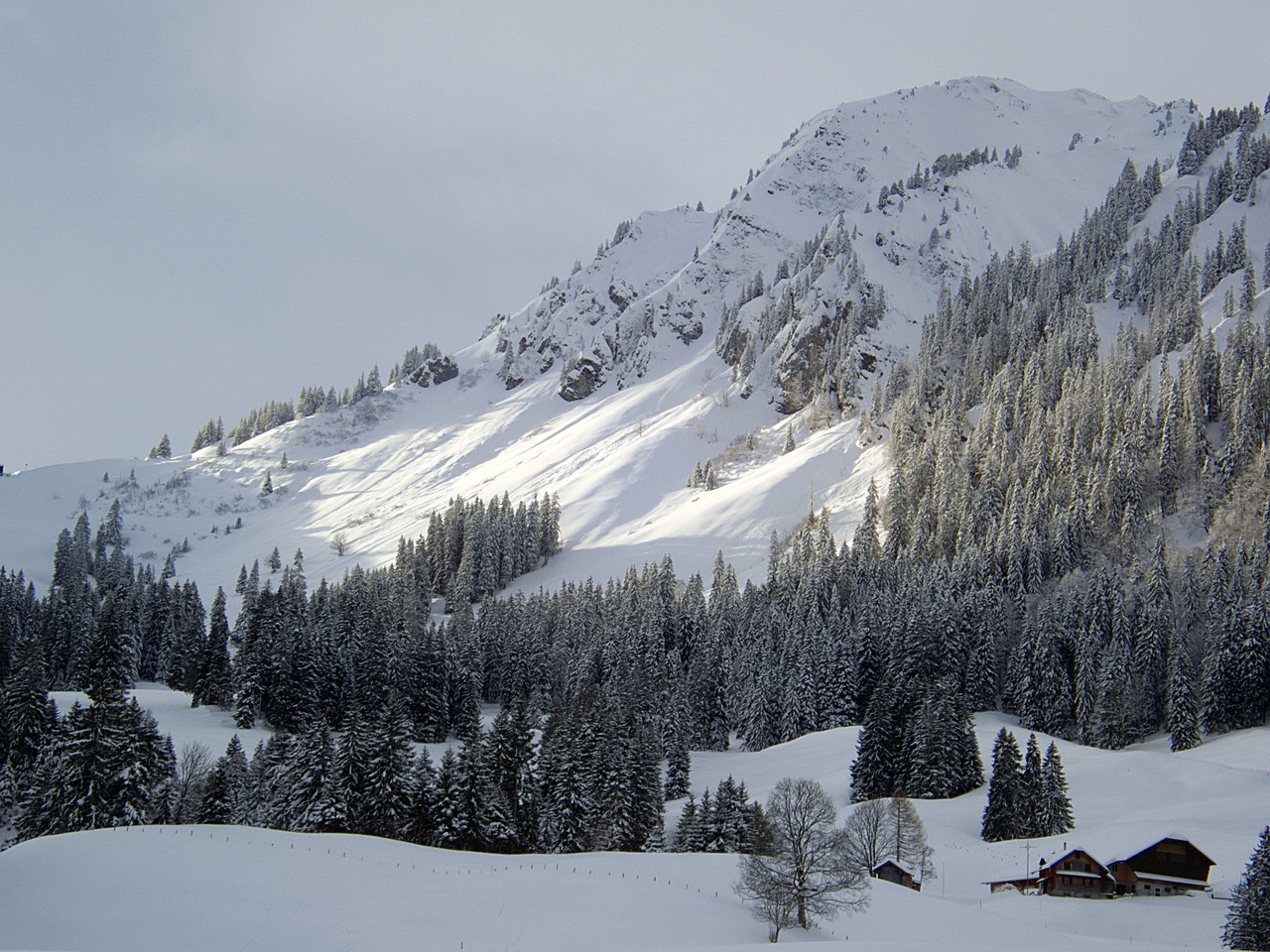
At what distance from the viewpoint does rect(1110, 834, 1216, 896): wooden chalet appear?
44844 mm

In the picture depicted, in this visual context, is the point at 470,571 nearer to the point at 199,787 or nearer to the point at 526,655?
the point at 526,655

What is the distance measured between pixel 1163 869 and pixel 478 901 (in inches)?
1401

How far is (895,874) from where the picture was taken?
48125 mm

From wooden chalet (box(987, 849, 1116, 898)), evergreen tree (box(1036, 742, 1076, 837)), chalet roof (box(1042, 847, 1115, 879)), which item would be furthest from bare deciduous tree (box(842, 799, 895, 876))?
evergreen tree (box(1036, 742, 1076, 837))

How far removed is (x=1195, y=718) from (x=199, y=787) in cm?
7811

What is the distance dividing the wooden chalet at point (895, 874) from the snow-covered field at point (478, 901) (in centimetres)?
86

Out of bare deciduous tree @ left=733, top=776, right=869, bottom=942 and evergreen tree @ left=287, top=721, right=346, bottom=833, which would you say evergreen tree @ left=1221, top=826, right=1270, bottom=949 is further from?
evergreen tree @ left=287, top=721, right=346, bottom=833

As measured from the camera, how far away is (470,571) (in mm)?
145125

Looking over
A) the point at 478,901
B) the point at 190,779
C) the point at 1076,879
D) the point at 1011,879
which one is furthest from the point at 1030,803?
the point at 190,779

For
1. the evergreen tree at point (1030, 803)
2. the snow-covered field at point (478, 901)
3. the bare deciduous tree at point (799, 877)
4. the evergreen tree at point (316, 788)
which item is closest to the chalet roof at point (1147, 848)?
the snow-covered field at point (478, 901)

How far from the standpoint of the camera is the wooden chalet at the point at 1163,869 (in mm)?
44844

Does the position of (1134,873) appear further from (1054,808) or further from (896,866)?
(896,866)

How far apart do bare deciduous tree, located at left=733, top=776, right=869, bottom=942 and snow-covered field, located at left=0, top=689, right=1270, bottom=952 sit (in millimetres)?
792

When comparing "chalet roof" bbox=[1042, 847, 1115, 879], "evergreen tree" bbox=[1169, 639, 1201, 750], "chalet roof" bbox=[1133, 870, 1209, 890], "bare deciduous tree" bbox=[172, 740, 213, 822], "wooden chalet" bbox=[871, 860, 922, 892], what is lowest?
"wooden chalet" bbox=[871, 860, 922, 892]
